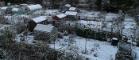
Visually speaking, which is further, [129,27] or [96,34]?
[129,27]

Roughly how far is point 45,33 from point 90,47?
2.34 m

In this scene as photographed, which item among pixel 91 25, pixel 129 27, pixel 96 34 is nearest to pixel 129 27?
pixel 129 27

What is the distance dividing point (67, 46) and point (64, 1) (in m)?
10.7

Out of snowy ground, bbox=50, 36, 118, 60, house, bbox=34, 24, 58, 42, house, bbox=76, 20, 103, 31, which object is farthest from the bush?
house, bbox=34, 24, 58, 42

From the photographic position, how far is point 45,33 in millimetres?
10906

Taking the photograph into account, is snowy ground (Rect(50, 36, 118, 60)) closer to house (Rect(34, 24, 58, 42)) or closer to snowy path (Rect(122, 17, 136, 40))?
house (Rect(34, 24, 58, 42))

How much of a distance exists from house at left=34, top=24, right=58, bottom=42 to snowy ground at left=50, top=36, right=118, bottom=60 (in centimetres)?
39

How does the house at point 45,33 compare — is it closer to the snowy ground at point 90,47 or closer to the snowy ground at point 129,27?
the snowy ground at point 90,47

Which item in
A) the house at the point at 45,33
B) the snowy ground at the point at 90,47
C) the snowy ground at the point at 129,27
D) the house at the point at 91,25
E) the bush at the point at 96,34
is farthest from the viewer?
the house at the point at 91,25

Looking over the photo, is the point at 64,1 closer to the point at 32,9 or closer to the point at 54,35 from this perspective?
the point at 32,9

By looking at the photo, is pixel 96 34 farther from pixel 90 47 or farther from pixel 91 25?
pixel 91 25

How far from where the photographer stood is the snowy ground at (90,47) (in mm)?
9258

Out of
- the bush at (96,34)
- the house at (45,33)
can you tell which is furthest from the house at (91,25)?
the house at (45,33)

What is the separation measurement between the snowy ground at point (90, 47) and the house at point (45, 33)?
39 centimetres
